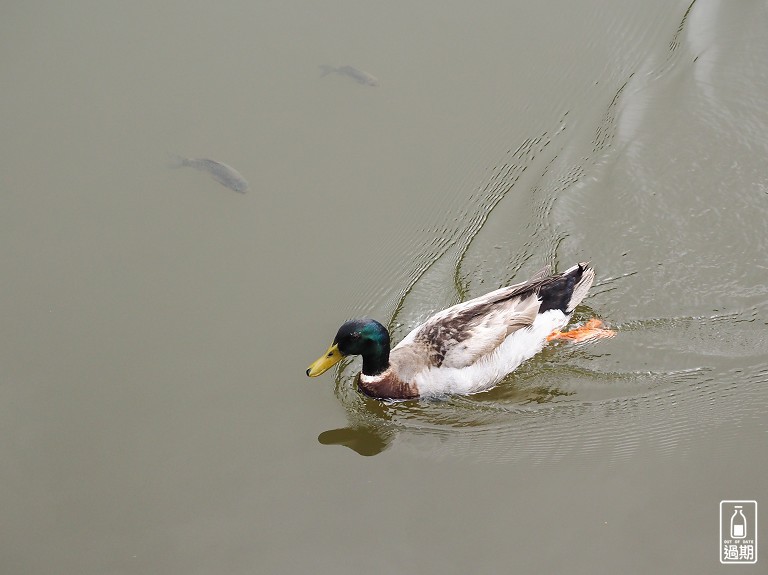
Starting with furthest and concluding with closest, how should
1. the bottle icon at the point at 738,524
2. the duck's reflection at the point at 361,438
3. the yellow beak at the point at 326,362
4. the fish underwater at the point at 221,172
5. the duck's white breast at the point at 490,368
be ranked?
the fish underwater at the point at 221,172
the duck's white breast at the point at 490,368
the duck's reflection at the point at 361,438
the yellow beak at the point at 326,362
the bottle icon at the point at 738,524

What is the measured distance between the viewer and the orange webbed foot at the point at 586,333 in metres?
6.82

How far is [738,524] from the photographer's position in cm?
553

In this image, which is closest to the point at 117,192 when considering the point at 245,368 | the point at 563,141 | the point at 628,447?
the point at 245,368

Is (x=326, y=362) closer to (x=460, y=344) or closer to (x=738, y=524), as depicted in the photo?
(x=460, y=344)

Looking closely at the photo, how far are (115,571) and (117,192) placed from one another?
3.73 meters

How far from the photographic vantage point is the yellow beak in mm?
6195

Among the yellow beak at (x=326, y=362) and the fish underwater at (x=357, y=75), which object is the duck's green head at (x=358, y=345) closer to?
the yellow beak at (x=326, y=362)

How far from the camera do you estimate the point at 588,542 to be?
5570mm

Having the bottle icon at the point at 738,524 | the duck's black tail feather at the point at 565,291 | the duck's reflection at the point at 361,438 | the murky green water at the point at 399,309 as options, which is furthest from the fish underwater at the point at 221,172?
the bottle icon at the point at 738,524

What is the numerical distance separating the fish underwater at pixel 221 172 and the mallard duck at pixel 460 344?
2.33 m

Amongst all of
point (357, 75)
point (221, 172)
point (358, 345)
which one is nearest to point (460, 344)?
point (358, 345)

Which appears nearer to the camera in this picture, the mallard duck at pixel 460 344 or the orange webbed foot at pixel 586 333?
the mallard duck at pixel 460 344

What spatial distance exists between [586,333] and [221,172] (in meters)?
3.61

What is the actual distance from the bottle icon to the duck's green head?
257 centimetres
